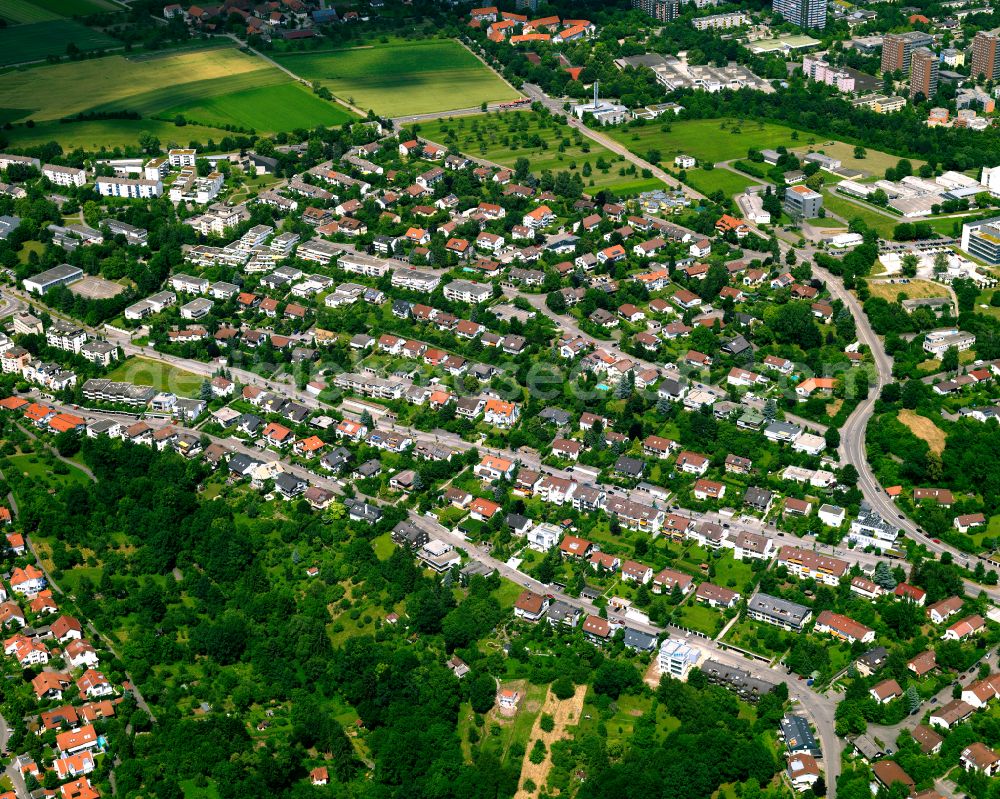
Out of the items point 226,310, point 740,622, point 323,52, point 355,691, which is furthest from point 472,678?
point 323,52

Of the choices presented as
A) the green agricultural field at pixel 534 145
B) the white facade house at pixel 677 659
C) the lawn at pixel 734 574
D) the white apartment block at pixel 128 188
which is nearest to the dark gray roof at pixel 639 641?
the white facade house at pixel 677 659

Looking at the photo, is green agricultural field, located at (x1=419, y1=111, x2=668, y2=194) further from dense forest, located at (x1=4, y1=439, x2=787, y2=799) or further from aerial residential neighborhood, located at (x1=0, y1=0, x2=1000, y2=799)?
dense forest, located at (x1=4, y1=439, x2=787, y2=799)

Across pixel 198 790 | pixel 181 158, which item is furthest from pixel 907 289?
pixel 198 790

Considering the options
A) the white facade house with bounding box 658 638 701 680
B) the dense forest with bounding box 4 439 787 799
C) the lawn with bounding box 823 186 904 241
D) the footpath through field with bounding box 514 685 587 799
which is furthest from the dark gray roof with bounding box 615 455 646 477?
the lawn with bounding box 823 186 904 241

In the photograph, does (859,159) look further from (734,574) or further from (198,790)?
(198,790)

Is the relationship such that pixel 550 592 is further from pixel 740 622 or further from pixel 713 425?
pixel 713 425
